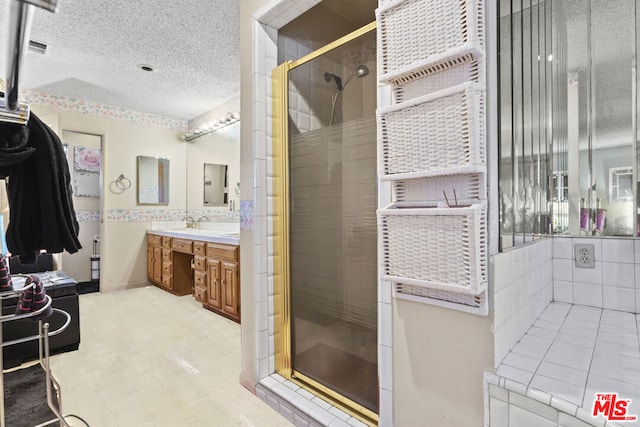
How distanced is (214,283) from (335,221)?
7.18 feet

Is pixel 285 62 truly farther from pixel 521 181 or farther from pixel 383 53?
pixel 521 181

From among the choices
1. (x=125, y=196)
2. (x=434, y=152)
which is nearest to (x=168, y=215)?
(x=125, y=196)

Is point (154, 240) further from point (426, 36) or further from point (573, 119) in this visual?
point (573, 119)

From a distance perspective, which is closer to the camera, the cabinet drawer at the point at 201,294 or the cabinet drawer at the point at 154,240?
the cabinet drawer at the point at 201,294

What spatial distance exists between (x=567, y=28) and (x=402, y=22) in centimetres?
118

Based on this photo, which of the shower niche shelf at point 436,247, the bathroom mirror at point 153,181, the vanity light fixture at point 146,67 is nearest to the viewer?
the shower niche shelf at point 436,247

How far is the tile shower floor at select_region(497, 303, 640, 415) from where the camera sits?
822 millimetres

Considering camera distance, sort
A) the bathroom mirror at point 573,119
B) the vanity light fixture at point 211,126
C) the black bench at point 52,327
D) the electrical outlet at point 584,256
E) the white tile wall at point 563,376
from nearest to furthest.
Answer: the white tile wall at point 563,376 → the bathroom mirror at point 573,119 → the electrical outlet at point 584,256 → the black bench at point 52,327 → the vanity light fixture at point 211,126

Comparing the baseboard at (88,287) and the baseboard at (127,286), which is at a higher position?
the baseboard at (127,286)

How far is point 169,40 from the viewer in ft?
9.23

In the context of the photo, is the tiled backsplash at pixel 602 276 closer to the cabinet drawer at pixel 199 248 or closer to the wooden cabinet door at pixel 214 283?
the wooden cabinet door at pixel 214 283

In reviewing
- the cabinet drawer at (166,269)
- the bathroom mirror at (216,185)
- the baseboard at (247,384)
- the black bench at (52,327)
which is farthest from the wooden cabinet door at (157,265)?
the baseboard at (247,384)

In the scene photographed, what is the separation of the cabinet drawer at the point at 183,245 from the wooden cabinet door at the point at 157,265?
19.5 inches

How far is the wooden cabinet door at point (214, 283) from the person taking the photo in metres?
3.34
